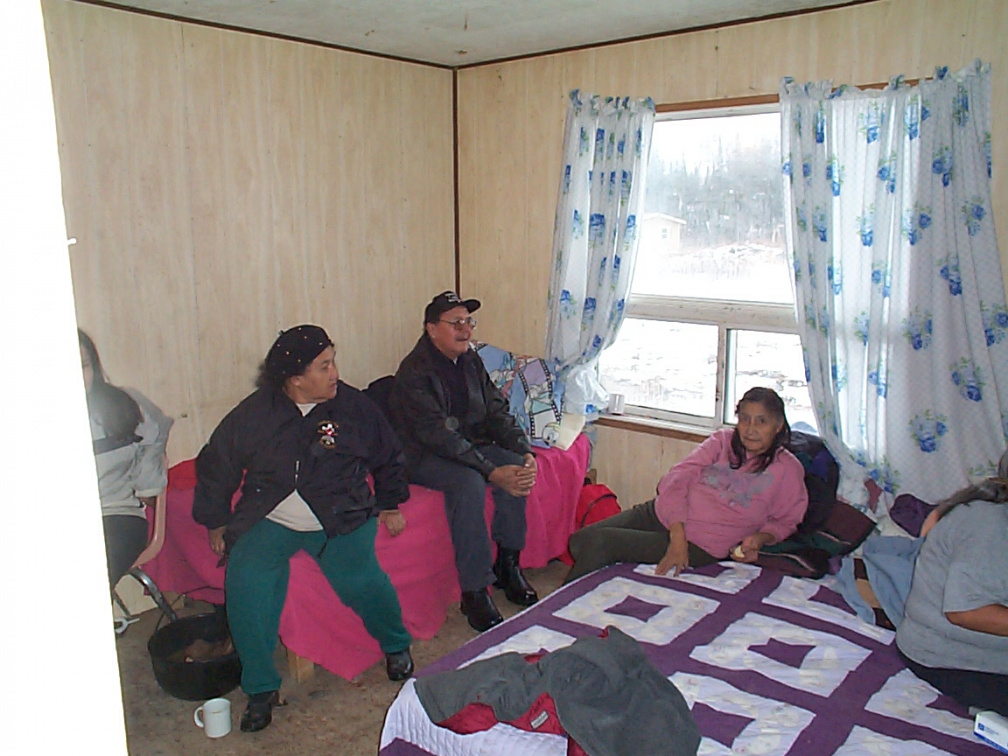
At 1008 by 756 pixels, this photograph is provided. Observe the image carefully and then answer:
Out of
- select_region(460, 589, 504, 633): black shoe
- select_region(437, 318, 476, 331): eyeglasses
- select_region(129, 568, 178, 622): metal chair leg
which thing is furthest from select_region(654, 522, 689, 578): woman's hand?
select_region(129, 568, 178, 622): metal chair leg

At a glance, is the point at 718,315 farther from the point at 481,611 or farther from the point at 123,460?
the point at 123,460

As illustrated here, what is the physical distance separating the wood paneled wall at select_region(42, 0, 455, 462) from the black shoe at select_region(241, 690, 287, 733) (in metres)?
1.24

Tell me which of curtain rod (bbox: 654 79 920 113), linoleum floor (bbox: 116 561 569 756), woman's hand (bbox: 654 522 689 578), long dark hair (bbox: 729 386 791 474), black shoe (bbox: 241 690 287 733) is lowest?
linoleum floor (bbox: 116 561 569 756)

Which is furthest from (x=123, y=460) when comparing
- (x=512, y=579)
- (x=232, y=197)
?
(x=512, y=579)

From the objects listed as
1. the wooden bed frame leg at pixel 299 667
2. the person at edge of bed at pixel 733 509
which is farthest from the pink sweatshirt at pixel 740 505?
the wooden bed frame leg at pixel 299 667

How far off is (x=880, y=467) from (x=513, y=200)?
215 centimetres

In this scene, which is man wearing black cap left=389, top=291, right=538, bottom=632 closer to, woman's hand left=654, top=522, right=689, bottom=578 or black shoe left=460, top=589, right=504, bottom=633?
black shoe left=460, top=589, right=504, bottom=633

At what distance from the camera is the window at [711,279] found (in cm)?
366

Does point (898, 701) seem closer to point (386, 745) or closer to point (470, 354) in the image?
point (386, 745)

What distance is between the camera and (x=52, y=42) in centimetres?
296

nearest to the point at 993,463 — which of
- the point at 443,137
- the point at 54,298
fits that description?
the point at 443,137

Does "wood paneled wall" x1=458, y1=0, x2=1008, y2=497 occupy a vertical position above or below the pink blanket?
above

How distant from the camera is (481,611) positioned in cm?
323

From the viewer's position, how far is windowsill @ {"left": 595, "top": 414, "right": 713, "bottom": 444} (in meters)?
3.88
